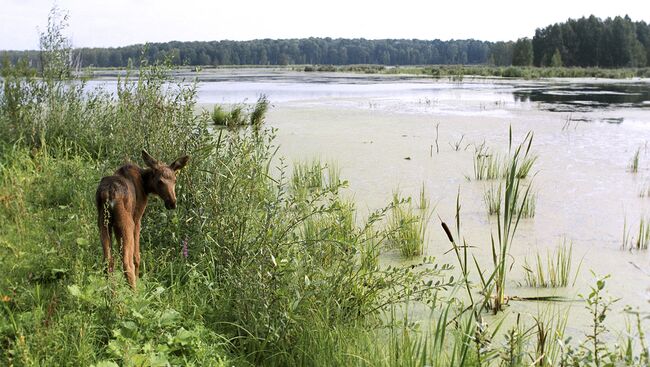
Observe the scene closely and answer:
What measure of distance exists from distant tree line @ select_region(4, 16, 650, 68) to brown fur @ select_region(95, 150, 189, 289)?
249 inches

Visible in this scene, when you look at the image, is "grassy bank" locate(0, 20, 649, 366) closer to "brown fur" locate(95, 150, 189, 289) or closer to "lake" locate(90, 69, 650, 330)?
"brown fur" locate(95, 150, 189, 289)

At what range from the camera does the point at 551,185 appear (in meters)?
6.91

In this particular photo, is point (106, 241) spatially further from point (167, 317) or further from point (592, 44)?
point (592, 44)

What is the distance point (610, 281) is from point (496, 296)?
96 cm

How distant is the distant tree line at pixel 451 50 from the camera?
199 feet

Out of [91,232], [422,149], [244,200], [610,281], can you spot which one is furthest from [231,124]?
[422,149]

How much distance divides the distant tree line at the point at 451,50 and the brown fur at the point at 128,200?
20.8ft

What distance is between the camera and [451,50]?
113500 mm

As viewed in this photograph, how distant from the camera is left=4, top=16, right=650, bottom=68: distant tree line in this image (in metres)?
60.8

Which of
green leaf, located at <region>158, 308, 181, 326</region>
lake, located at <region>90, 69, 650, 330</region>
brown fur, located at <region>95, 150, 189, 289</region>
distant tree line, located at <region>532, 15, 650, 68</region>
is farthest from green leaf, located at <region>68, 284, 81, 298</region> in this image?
distant tree line, located at <region>532, 15, 650, 68</region>

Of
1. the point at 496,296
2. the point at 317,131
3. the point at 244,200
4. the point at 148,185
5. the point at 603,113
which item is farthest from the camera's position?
the point at 603,113

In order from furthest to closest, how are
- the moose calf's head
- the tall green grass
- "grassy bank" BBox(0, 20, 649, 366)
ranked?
the moose calf's head, the tall green grass, "grassy bank" BBox(0, 20, 649, 366)

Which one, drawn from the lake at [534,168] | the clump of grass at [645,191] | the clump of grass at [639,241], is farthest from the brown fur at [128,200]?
the clump of grass at [645,191]

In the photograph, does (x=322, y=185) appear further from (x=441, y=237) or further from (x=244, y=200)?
(x=244, y=200)
